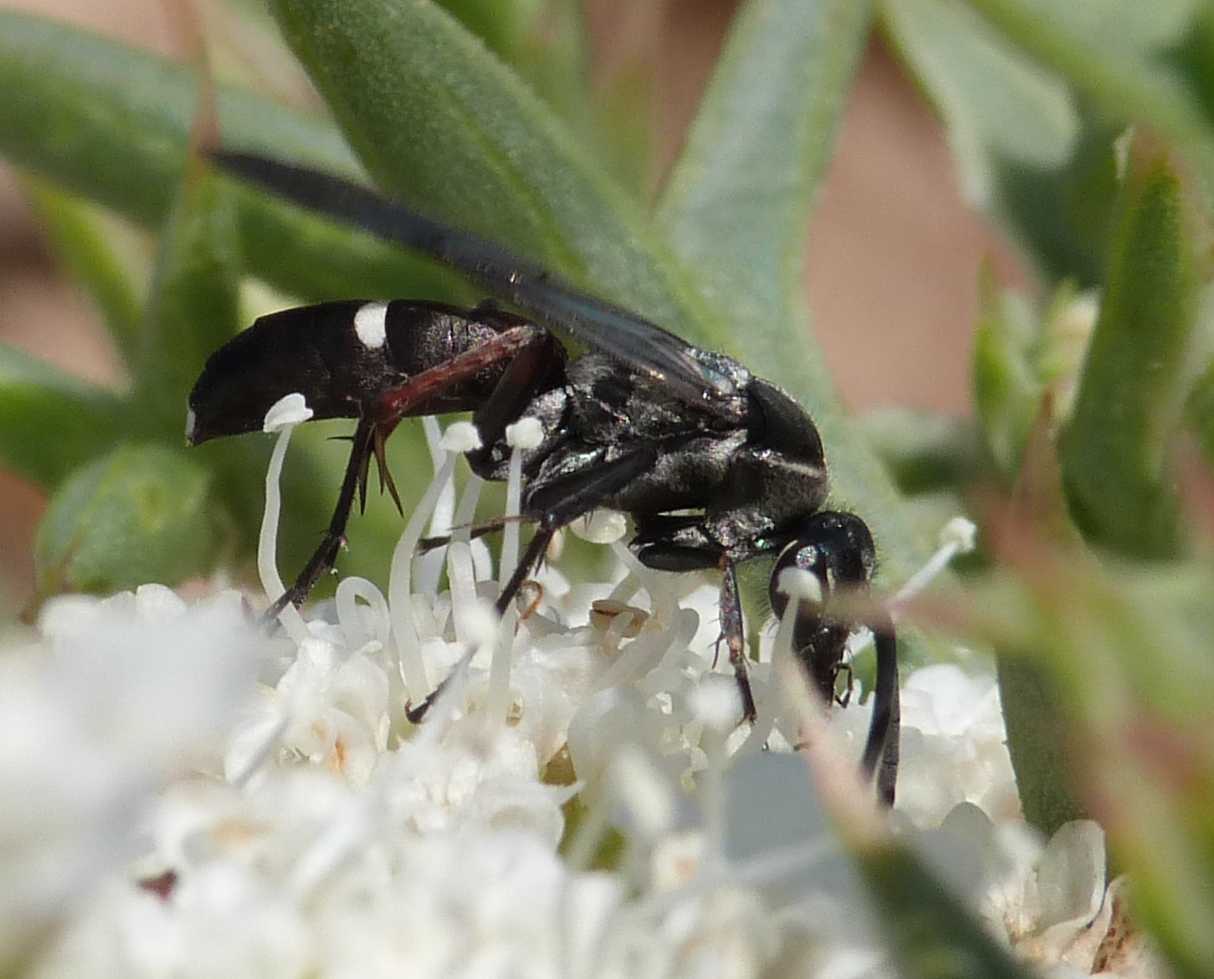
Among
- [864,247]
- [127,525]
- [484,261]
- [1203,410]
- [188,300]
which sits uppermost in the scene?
[484,261]

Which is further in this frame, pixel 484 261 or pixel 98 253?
pixel 98 253

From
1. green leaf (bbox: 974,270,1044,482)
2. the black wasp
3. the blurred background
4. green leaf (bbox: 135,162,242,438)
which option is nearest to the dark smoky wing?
the black wasp

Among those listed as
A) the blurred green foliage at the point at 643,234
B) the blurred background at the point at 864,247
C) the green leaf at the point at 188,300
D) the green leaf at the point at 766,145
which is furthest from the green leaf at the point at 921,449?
the blurred background at the point at 864,247

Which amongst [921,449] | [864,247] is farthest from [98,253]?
[864,247]

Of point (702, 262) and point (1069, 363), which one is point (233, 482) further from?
point (1069, 363)

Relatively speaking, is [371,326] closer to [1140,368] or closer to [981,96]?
[1140,368]

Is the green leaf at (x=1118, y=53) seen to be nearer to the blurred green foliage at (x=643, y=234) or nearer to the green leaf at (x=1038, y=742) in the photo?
the blurred green foliage at (x=643, y=234)
